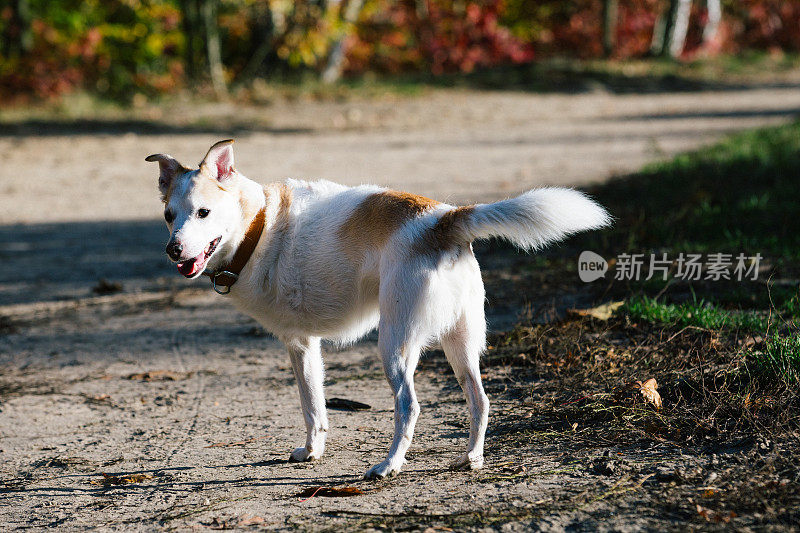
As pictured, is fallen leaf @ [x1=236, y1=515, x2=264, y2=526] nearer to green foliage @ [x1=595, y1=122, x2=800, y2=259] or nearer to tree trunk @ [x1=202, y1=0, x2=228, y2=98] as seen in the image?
green foliage @ [x1=595, y1=122, x2=800, y2=259]

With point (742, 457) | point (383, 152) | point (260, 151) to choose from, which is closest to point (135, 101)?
point (260, 151)

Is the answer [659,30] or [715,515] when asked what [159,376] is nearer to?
[715,515]

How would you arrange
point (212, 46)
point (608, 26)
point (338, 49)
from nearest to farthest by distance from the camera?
point (212, 46), point (338, 49), point (608, 26)

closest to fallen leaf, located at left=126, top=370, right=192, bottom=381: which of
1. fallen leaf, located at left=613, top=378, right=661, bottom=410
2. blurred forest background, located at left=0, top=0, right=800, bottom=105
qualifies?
fallen leaf, located at left=613, top=378, right=661, bottom=410

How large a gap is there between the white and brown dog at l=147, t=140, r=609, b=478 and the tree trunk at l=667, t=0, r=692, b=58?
2321 centimetres

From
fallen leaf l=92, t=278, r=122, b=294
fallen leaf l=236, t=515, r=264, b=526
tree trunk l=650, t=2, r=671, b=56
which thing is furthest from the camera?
tree trunk l=650, t=2, r=671, b=56

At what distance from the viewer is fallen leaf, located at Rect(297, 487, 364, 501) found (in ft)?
11.1

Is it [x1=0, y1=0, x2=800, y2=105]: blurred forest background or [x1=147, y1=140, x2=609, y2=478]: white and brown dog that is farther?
[x1=0, y1=0, x2=800, y2=105]: blurred forest background

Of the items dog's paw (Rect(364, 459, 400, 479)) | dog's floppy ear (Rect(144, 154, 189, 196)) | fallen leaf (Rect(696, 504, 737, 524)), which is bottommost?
dog's paw (Rect(364, 459, 400, 479))

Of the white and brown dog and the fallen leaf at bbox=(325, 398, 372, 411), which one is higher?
the white and brown dog

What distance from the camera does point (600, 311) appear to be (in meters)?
5.14

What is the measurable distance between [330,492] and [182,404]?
1.52 metres

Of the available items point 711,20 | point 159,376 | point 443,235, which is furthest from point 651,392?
point 711,20

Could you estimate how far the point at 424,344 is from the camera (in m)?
3.54
